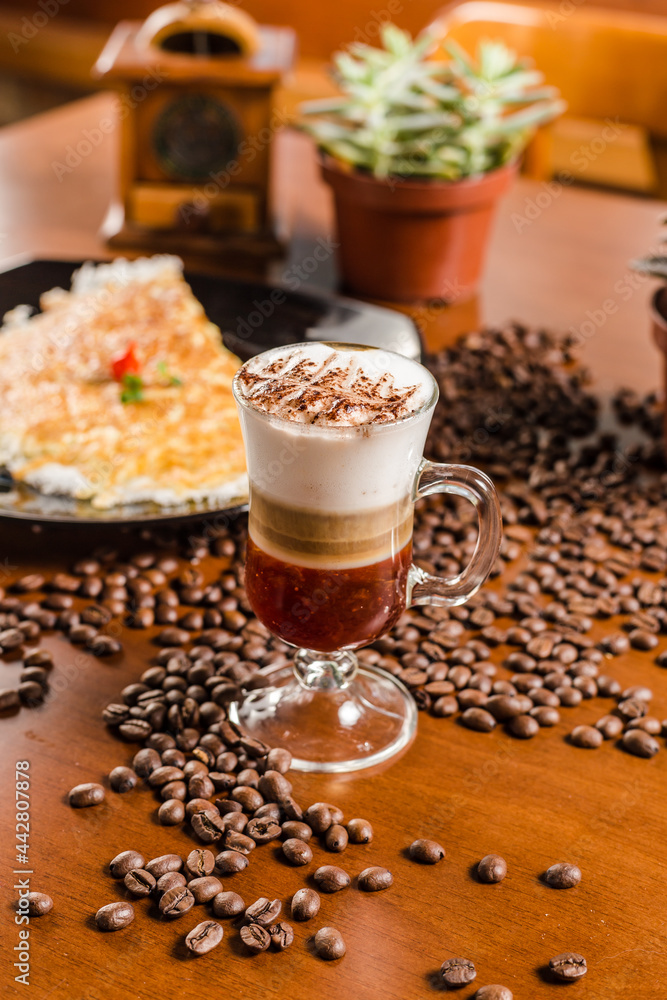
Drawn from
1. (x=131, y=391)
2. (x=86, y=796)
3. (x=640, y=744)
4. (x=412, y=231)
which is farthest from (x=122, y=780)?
(x=412, y=231)

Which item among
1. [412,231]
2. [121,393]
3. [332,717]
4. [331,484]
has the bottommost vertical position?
[332,717]

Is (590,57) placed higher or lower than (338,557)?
higher

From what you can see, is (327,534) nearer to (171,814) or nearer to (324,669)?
(324,669)

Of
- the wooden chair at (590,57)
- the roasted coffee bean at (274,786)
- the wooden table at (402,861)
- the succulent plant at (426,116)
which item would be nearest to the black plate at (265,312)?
the succulent plant at (426,116)

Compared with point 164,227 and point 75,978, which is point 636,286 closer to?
point 164,227

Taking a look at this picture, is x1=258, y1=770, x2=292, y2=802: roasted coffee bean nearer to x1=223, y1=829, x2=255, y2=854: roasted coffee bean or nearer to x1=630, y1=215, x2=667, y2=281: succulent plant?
x1=223, y1=829, x2=255, y2=854: roasted coffee bean

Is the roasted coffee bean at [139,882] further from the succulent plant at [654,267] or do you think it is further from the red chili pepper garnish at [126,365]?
the succulent plant at [654,267]
